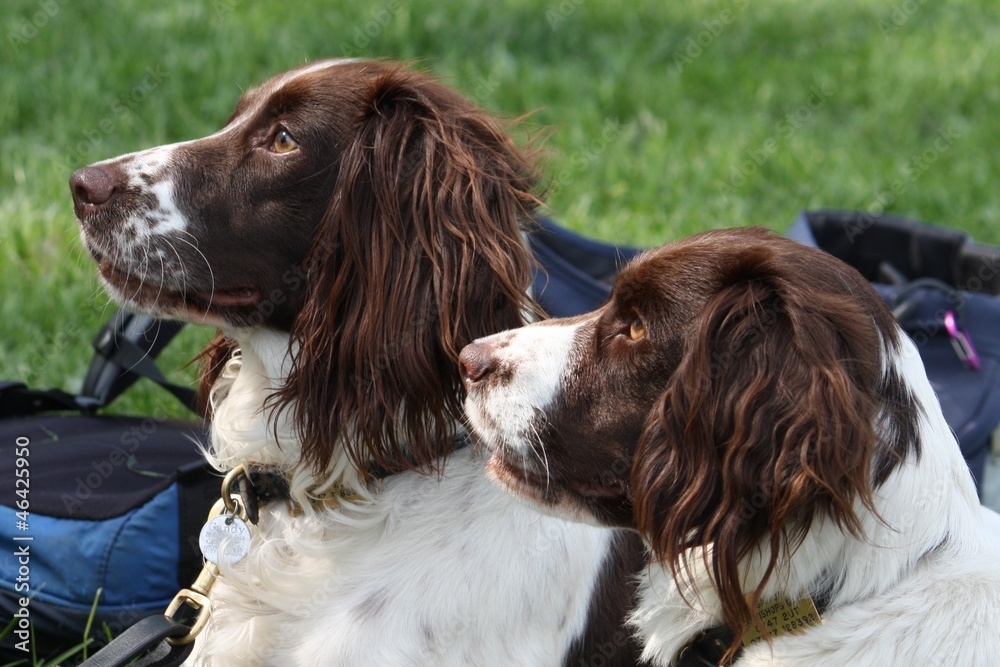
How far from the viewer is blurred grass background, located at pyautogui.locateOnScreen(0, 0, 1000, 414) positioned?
5.64 metres

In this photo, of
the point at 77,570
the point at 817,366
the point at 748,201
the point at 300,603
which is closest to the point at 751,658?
the point at 817,366

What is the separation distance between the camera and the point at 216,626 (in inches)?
107

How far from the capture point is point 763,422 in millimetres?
2031

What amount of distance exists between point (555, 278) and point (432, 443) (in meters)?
1.58

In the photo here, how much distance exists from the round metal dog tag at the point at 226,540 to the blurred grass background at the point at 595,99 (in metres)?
1.82

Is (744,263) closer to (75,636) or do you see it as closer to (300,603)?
→ (300,603)

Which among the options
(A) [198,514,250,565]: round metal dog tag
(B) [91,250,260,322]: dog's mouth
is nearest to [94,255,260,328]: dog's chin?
(B) [91,250,260,322]: dog's mouth

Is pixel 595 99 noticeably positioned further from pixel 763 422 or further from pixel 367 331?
pixel 763 422

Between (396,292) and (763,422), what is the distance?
901 mm
